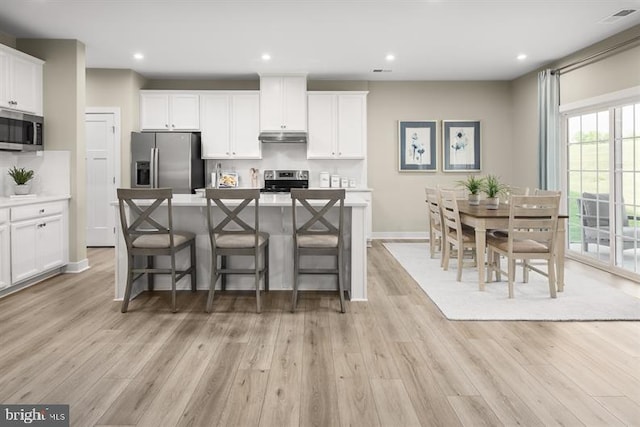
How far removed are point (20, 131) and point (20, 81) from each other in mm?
526

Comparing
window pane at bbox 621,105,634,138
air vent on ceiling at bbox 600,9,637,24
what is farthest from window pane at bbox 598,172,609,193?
air vent on ceiling at bbox 600,9,637,24

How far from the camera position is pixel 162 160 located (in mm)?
6711

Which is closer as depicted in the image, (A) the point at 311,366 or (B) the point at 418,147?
(A) the point at 311,366

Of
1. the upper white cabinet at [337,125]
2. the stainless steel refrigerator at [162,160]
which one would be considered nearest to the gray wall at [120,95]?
the stainless steel refrigerator at [162,160]

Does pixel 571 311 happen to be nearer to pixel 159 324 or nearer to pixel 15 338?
pixel 159 324

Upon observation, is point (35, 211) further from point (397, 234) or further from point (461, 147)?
point (461, 147)

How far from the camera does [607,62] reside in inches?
203

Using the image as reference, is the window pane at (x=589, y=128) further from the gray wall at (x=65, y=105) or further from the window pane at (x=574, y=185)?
the gray wall at (x=65, y=105)

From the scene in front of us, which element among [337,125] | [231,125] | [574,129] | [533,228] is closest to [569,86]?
[574,129]

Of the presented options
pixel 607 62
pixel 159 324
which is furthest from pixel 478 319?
pixel 607 62

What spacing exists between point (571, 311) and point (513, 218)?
34.5 inches

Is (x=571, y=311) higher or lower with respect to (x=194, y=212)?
lower

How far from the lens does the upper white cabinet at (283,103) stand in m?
6.95

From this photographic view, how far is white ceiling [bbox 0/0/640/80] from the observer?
424 cm
